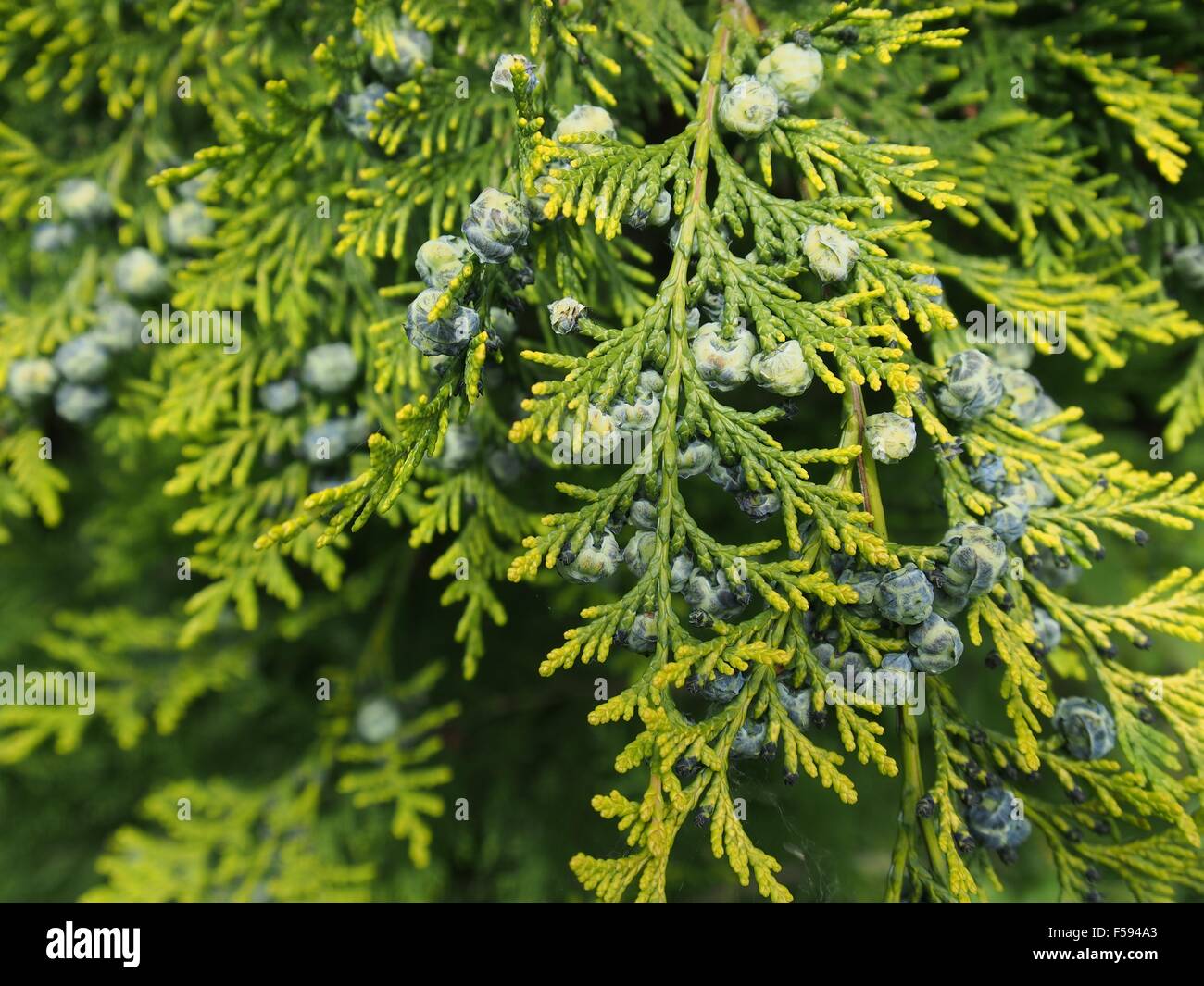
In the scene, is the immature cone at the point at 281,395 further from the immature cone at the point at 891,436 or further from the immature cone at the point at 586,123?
the immature cone at the point at 891,436

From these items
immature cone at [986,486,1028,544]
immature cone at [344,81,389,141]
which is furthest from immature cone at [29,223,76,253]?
immature cone at [986,486,1028,544]

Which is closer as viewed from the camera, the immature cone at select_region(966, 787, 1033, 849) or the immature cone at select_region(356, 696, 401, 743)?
the immature cone at select_region(966, 787, 1033, 849)

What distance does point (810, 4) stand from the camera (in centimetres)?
171

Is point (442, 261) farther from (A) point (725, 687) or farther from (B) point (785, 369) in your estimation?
(A) point (725, 687)

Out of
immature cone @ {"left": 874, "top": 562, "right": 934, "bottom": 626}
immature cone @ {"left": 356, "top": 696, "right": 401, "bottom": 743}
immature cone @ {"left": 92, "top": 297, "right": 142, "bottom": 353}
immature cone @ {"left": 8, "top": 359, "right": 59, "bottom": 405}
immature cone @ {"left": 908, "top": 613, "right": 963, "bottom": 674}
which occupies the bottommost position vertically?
immature cone @ {"left": 356, "top": 696, "right": 401, "bottom": 743}

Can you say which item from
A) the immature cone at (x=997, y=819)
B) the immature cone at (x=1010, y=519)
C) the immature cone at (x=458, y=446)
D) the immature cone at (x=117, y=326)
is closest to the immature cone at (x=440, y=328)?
the immature cone at (x=458, y=446)

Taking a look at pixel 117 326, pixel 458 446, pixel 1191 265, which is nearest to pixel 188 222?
pixel 117 326

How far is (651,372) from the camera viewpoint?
1.40 metres

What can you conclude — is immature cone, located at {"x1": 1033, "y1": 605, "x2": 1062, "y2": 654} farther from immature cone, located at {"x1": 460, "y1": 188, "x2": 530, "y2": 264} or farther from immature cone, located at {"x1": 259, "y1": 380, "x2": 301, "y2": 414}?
immature cone, located at {"x1": 259, "y1": 380, "x2": 301, "y2": 414}

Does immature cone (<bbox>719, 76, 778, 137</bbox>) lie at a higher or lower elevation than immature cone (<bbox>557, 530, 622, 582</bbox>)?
higher

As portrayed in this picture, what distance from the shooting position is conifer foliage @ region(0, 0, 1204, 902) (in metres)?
1.35

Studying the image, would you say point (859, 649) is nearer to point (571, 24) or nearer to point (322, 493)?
point (322, 493)
